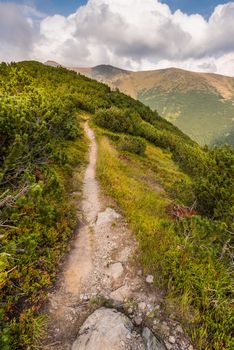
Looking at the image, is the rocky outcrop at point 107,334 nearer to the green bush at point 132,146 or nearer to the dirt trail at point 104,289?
the dirt trail at point 104,289

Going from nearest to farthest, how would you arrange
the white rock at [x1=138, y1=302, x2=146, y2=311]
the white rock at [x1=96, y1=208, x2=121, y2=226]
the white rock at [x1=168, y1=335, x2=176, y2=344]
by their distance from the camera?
the white rock at [x1=168, y1=335, x2=176, y2=344] → the white rock at [x1=138, y1=302, x2=146, y2=311] → the white rock at [x1=96, y1=208, x2=121, y2=226]

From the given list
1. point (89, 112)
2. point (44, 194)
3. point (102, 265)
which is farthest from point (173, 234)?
point (89, 112)

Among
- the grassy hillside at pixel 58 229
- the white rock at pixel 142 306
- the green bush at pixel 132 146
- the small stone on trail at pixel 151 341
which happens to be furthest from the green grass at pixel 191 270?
the green bush at pixel 132 146

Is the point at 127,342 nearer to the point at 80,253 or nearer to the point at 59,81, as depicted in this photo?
the point at 80,253

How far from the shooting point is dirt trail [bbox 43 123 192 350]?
5594 millimetres

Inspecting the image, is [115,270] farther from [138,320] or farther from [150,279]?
[138,320]

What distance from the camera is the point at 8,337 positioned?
477cm

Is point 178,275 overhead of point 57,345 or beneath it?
overhead

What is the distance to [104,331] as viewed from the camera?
17.6 ft

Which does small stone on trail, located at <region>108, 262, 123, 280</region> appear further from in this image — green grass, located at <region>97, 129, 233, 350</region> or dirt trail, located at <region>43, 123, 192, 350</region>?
green grass, located at <region>97, 129, 233, 350</region>

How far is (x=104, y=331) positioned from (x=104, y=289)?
4.82ft

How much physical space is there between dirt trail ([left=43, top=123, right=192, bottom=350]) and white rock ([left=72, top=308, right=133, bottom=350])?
0.58 ft

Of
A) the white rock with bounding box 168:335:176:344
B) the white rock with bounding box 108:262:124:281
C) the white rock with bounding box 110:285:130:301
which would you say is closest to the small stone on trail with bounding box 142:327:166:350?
the white rock with bounding box 168:335:176:344

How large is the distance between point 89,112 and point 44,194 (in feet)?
115
